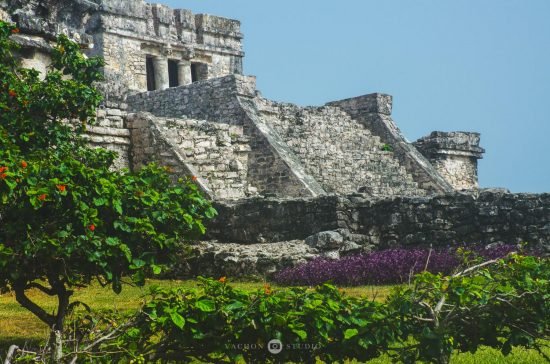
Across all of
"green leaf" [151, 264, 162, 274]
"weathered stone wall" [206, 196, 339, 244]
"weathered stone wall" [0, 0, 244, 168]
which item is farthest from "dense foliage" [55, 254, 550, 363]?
"weathered stone wall" [0, 0, 244, 168]

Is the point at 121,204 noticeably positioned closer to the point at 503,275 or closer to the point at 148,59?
the point at 503,275

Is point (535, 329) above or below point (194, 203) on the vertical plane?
below

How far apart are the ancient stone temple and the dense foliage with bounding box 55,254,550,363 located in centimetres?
652

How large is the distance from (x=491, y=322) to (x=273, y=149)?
14168mm

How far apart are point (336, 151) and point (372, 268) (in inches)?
395

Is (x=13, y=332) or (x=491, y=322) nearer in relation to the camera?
(x=491, y=322)

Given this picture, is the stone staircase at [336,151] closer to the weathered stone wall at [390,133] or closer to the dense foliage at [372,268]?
the weathered stone wall at [390,133]

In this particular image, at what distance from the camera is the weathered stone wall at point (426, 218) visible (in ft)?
50.4

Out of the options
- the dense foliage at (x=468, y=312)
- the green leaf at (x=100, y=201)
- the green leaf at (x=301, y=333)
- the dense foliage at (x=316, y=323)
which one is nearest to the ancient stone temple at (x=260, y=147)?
the green leaf at (x=100, y=201)

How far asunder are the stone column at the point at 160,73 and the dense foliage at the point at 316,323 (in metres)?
25.0

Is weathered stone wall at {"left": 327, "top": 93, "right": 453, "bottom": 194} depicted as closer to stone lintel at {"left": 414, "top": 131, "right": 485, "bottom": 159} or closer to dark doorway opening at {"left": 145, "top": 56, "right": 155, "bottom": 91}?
stone lintel at {"left": 414, "top": 131, "right": 485, "bottom": 159}

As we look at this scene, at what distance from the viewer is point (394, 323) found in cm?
713

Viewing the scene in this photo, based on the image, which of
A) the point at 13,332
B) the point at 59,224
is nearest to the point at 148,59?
the point at 13,332

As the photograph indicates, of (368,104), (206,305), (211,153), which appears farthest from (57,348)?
(368,104)
